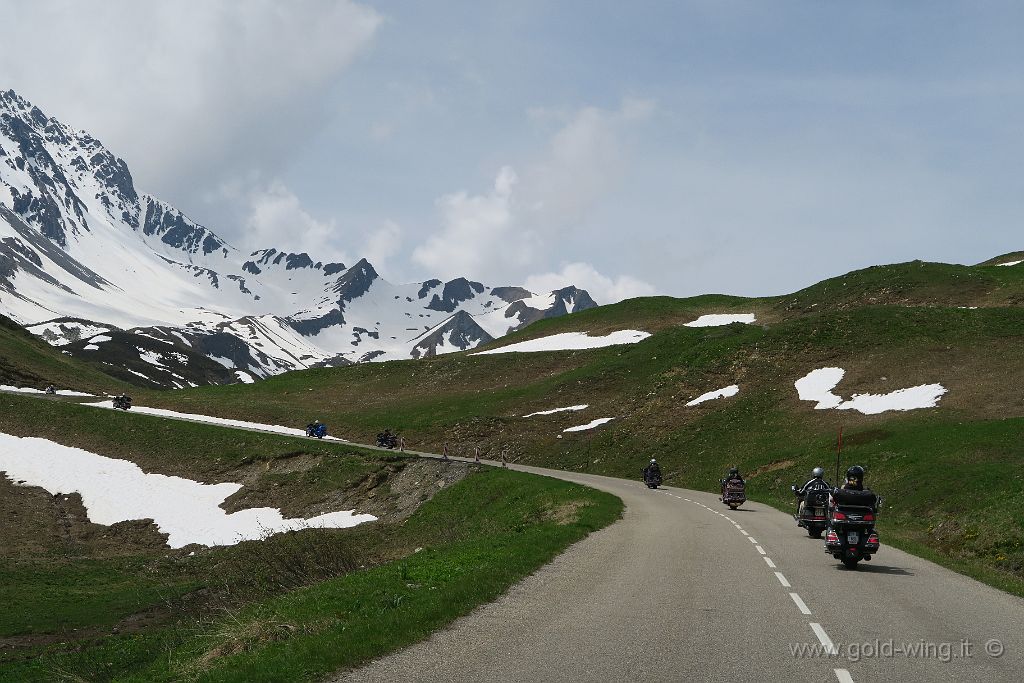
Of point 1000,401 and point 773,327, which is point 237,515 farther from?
point 773,327

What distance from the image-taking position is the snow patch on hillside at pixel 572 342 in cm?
10525

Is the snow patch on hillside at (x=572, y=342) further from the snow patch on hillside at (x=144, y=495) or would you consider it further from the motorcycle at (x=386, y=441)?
the snow patch on hillside at (x=144, y=495)

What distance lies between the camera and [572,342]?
359 ft

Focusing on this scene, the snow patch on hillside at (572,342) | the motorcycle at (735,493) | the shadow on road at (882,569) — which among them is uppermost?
the snow patch on hillside at (572,342)

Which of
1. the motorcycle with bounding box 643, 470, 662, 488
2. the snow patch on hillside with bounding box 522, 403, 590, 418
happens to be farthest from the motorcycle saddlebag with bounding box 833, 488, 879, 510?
the snow patch on hillside with bounding box 522, 403, 590, 418

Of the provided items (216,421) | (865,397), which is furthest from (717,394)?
(216,421)

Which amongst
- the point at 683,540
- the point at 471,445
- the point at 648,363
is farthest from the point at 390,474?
the point at 648,363

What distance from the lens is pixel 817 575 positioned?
62.1 feet

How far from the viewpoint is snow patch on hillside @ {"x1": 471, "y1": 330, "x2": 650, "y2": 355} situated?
Answer: 105250mm

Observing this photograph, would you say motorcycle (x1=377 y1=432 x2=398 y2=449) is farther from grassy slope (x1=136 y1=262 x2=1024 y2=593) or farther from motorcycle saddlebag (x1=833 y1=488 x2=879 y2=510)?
motorcycle saddlebag (x1=833 y1=488 x2=879 y2=510)

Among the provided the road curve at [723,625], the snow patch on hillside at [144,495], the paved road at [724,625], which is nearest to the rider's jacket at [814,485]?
the paved road at [724,625]

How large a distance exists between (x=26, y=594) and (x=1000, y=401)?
5238 centimetres

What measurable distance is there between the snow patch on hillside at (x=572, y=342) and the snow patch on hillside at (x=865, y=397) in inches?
1526

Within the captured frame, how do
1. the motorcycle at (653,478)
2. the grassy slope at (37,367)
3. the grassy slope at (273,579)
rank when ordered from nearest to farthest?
the grassy slope at (273,579), the motorcycle at (653,478), the grassy slope at (37,367)
